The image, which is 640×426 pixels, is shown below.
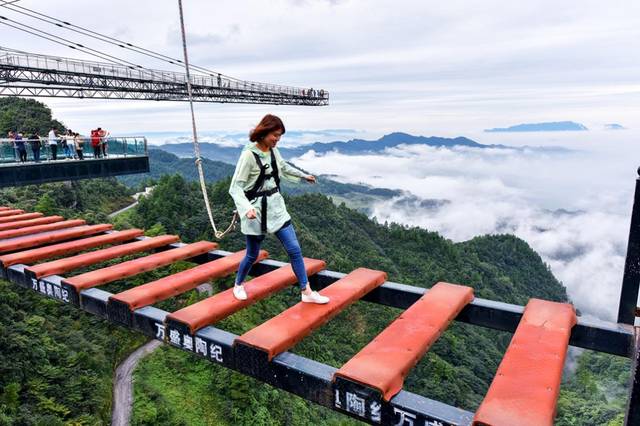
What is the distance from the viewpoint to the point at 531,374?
286 centimetres

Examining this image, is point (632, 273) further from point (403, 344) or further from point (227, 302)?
point (227, 302)

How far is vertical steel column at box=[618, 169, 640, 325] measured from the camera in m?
3.21

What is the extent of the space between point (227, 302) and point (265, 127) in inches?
64.6

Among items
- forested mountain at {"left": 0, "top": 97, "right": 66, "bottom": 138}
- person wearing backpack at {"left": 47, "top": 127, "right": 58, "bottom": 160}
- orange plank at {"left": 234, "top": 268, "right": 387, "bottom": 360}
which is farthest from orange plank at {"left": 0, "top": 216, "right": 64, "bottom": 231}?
forested mountain at {"left": 0, "top": 97, "right": 66, "bottom": 138}

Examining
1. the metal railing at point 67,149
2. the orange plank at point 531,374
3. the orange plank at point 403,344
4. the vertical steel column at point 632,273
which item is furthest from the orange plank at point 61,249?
the metal railing at point 67,149

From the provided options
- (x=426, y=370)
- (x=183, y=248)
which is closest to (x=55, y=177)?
(x=183, y=248)

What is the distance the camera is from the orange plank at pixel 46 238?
6289 millimetres

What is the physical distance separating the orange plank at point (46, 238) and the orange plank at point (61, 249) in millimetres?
214

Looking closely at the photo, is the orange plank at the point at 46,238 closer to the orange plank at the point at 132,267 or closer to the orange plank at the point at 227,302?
the orange plank at the point at 132,267

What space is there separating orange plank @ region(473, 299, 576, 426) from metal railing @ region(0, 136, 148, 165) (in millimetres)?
17373

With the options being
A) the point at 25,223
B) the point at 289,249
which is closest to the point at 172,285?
the point at 289,249

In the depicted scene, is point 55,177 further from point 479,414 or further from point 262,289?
point 479,414

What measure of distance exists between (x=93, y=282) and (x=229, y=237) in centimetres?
4628

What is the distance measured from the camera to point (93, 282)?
4.74 m
